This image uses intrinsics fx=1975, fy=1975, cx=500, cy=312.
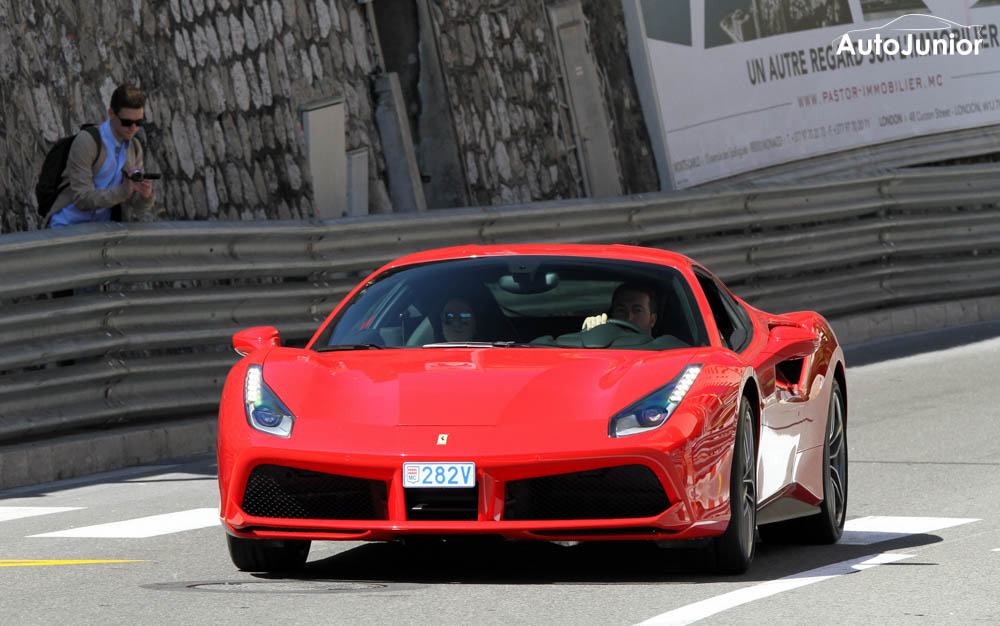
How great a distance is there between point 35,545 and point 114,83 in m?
7.46

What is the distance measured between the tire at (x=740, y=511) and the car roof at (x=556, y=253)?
1093 millimetres

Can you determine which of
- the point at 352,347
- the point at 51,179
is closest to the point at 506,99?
the point at 51,179

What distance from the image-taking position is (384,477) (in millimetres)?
6438

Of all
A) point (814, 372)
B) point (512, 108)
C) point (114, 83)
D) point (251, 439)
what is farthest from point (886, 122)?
point (251, 439)

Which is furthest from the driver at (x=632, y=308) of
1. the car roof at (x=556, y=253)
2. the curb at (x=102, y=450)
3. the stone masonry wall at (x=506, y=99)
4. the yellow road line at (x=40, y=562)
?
the stone masonry wall at (x=506, y=99)

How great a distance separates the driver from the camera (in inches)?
301

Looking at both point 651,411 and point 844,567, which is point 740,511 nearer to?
point 651,411

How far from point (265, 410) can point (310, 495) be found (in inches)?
14.6

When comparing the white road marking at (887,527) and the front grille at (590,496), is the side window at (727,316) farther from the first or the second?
the front grille at (590,496)

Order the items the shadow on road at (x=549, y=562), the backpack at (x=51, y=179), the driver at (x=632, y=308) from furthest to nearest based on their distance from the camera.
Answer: the backpack at (x=51, y=179) → the driver at (x=632, y=308) → the shadow on road at (x=549, y=562)

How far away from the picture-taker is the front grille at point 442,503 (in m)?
6.40

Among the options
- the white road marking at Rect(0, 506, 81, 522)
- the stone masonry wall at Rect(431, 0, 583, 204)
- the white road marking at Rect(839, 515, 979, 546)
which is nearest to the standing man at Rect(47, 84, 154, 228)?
the white road marking at Rect(0, 506, 81, 522)

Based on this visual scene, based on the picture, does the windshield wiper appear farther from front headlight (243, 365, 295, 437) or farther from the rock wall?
the rock wall

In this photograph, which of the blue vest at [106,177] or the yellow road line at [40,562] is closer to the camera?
the yellow road line at [40,562]
